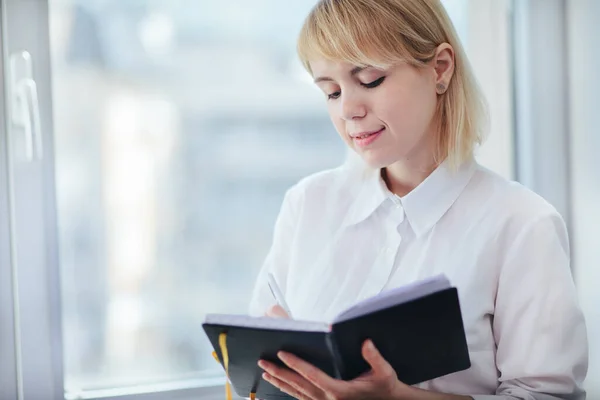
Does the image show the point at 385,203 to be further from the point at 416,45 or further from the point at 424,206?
the point at 416,45

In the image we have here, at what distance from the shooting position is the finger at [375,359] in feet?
3.23

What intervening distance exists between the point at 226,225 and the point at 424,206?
2.08 ft

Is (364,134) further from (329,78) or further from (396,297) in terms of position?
(396,297)

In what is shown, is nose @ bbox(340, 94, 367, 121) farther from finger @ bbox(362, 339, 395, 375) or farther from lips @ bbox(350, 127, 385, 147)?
finger @ bbox(362, 339, 395, 375)

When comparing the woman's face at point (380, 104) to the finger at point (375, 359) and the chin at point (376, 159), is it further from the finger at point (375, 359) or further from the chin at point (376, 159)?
the finger at point (375, 359)

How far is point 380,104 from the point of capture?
1194 millimetres

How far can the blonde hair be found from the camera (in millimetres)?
1165

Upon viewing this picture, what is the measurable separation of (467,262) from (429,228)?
10cm

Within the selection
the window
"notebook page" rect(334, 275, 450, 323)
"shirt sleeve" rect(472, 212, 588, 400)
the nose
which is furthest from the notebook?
the window

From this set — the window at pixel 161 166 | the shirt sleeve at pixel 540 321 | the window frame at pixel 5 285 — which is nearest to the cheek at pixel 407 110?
the shirt sleeve at pixel 540 321

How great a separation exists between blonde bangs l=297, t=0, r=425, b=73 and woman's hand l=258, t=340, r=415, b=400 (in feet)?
1.63

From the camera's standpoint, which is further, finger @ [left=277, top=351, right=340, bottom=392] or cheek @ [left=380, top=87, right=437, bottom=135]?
cheek @ [left=380, top=87, right=437, bottom=135]

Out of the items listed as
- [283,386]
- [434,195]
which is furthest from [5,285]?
[434,195]

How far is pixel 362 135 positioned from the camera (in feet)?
4.06
